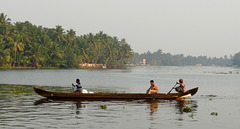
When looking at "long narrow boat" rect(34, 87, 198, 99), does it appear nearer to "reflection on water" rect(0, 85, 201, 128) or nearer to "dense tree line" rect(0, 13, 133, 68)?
"reflection on water" rect(0, 85, 201, 128)

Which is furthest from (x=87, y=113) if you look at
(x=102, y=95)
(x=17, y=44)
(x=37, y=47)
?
(x=37, y=47)

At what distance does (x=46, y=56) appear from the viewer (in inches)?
6137

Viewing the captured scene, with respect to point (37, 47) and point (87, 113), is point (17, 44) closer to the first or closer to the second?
point (37, 47)

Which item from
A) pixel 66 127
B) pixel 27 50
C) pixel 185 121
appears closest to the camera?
pixel 66 127

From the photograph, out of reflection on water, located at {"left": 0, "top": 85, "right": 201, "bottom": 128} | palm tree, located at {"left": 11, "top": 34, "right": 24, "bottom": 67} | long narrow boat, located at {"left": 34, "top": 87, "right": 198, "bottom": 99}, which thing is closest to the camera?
reflection on water, located at {"left": 0, "top": 85, "right": 201, "bottom": 128}

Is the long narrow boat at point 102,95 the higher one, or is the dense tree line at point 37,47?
the dense tree line at point 37,47

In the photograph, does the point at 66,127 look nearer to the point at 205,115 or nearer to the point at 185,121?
the point at 185,121

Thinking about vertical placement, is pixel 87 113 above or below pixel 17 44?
below

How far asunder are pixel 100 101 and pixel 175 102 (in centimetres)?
656

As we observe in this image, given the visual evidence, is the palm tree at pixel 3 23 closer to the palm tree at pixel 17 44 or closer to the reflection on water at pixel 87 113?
the palm tree at pixel 17 44

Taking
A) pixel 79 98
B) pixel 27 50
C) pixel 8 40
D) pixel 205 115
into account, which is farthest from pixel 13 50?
pixel 205 115

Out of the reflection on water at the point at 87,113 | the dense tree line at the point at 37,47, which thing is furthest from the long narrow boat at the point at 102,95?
the dense tree line at the point at 37,47

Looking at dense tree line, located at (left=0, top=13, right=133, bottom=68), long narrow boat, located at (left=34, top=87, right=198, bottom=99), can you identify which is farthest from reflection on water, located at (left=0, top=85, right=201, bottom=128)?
dense tree line, located at (left=0, top=13, right=133, bottom=68)

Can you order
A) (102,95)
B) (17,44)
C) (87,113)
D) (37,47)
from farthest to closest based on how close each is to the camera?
(37,47), (17,44), (102,95), (87,113)
